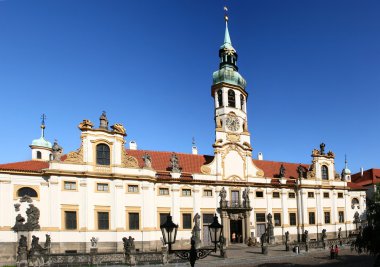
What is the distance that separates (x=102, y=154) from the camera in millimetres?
35219

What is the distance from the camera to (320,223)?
4659cm

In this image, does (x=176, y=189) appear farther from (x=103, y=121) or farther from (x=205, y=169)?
(x=103, y=121)

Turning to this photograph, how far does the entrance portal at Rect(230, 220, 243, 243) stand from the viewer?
40812mm

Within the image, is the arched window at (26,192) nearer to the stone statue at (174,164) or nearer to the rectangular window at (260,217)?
the stone statue at (174,164)

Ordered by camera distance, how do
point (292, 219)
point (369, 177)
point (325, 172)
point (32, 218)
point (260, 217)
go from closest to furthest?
1. point (32, 218)
2. point (260, 217)
3. point (292, 219)
4. point (325, 172)
5. point (369, 177)

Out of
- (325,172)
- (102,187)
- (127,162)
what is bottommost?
(102,187)

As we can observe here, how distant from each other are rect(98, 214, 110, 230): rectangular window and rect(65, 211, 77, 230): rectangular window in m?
2.34

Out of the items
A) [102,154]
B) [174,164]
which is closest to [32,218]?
[102,154]

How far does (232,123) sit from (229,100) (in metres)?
3.60

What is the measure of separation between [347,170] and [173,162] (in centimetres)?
4780

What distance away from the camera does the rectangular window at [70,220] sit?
32.6 metres

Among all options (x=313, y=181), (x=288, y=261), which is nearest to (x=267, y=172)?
(x=313, y=181)

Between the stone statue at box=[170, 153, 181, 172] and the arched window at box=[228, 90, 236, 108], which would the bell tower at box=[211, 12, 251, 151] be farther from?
the stone statue at box=[170, 153, 181, 172]

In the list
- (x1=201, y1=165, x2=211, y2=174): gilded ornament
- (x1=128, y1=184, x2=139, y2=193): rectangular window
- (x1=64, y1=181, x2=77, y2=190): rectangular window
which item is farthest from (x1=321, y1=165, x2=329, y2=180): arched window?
(x1=64, y1=181, x2=77, y2=190): rectangular window
